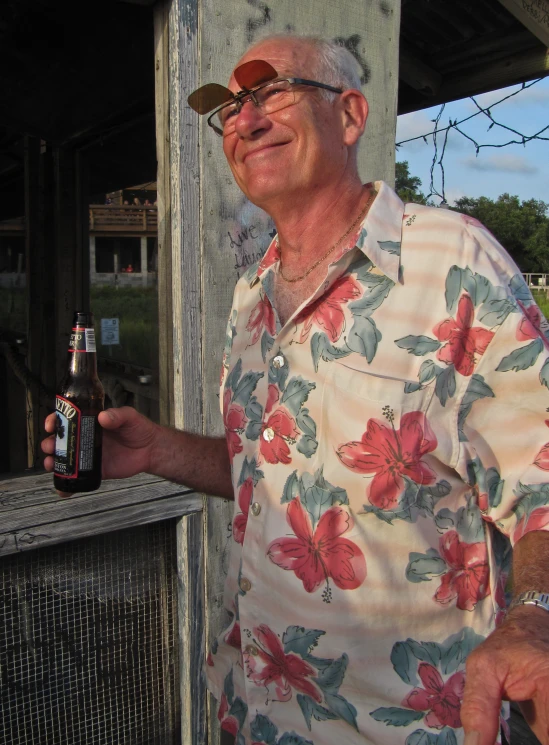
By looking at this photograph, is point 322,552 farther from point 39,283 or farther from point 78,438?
point 39,283

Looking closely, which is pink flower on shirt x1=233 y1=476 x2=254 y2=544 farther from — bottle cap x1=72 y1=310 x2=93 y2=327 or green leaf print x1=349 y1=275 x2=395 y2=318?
bottle cap x1=72 y1=310 x2=93 y2=327

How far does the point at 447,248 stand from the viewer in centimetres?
142

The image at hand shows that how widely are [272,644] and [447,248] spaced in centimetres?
102

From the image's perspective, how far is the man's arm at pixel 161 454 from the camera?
1.86 meters

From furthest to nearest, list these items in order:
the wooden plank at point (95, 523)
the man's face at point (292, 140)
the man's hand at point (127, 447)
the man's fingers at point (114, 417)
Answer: the wooden plank at point (95, 523)
the man's hand at point (127, 447)
the man's fingers at point (114, 417)
the man's face at point (292, 140)

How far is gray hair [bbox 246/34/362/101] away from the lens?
1653 mm

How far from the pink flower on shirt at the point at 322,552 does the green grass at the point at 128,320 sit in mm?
4176

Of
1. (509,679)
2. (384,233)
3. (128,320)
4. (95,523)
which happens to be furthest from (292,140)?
(128,320)

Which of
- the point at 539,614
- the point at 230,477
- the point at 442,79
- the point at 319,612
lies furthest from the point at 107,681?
the point at 442,79

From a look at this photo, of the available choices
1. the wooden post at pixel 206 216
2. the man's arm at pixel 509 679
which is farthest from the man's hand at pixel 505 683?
the wooden post at pixel 206 216

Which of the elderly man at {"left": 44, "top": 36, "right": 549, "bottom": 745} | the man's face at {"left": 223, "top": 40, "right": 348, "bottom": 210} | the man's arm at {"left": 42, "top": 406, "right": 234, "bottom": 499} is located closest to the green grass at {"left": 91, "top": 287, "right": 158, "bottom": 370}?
the man's arm at {"left": 42, "top": 406, "right": 234, "bottom": 499}

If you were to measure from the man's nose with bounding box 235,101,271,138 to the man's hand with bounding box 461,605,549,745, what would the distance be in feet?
4.38

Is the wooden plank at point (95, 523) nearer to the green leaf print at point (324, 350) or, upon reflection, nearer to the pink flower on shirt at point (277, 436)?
the pink flower on shirt at point (277, 436)

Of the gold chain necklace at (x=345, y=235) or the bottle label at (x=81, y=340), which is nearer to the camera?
the gold chain necklace at (x=345, y=235)
